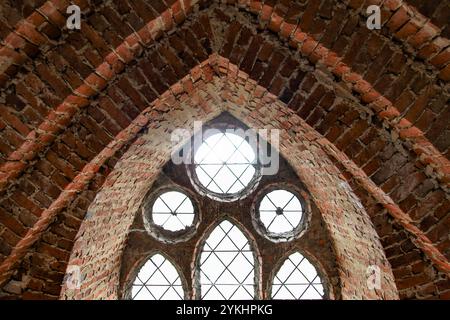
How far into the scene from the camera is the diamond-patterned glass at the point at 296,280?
15.1 feet

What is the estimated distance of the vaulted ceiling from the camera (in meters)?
2.20

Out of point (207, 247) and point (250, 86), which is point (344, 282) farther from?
point (250, 86)

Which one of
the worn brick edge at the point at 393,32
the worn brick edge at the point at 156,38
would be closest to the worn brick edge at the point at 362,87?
the worn brick edge at the point at 156,38

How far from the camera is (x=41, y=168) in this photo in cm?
249

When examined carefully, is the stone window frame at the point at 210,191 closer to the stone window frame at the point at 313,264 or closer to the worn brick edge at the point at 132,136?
the stone window frame at the point at 313,264

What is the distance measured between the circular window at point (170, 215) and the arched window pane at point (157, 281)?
35cm

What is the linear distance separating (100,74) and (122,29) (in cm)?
33

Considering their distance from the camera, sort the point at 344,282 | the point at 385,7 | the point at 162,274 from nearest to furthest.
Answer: the point at 385,7
the point at 344,282
the point at 162,274

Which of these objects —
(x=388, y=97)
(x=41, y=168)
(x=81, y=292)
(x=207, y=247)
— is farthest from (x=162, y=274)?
(x=388, y=97)

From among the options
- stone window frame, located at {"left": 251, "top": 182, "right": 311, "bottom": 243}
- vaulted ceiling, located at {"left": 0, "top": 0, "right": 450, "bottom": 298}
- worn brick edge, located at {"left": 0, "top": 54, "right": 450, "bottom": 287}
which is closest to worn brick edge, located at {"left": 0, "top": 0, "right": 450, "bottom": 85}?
vaulted ceiling, located at {"left": 0, "top": 0, "right": 450, "bottom": 298}

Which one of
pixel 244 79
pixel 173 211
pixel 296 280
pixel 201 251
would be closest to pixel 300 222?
pixel 296 280

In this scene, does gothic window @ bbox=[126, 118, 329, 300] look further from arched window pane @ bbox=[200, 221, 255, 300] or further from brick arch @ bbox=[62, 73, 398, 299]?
brick arch @ bbox=[62, 73, 398, 299]

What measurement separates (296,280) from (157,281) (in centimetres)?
181

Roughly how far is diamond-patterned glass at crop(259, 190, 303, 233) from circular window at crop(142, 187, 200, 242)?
891 millimetres
